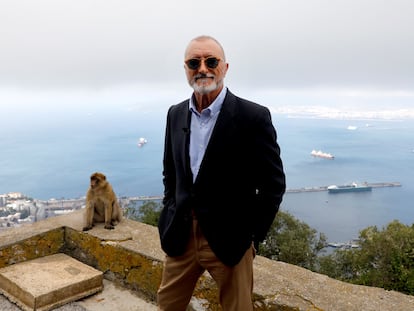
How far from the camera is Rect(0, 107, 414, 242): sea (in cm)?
4334

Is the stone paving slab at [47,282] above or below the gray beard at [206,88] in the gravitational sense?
below

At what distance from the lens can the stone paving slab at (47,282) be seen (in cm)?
258

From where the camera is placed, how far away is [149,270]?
2.74 meters

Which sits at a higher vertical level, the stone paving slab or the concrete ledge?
the concrete ledge

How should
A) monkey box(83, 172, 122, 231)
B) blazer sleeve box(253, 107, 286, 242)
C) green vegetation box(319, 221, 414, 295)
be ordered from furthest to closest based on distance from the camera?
green vegetation box(319, 221, 414, 295) → monkey box(83, 172, 122, 231) → blazer sleeve box(253, 107, 286, 242)

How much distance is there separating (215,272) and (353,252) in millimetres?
11463

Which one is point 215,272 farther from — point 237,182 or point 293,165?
point 293,165

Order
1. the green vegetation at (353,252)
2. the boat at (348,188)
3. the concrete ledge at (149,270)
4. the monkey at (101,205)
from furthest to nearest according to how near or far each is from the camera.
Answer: the boat at (348,188) → the green vegetation at (353,252) → the monkey at (101,205) → the concrete ledge at (149,270)

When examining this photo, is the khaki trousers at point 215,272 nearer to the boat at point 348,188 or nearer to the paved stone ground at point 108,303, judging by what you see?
the paved stone ground at point 108,303

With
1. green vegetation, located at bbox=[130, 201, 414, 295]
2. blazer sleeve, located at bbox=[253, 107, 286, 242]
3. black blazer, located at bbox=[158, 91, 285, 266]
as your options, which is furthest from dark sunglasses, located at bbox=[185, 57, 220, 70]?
green vegetation, located at bbox=[130, 201, 414, 295]

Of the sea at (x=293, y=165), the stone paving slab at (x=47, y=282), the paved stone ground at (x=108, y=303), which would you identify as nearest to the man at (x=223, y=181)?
the sea at (x=293, y=165)

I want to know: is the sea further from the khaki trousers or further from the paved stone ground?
the paved stone ground

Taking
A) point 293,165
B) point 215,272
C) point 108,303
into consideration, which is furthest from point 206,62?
point 293,165

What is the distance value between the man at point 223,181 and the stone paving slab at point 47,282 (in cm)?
129
